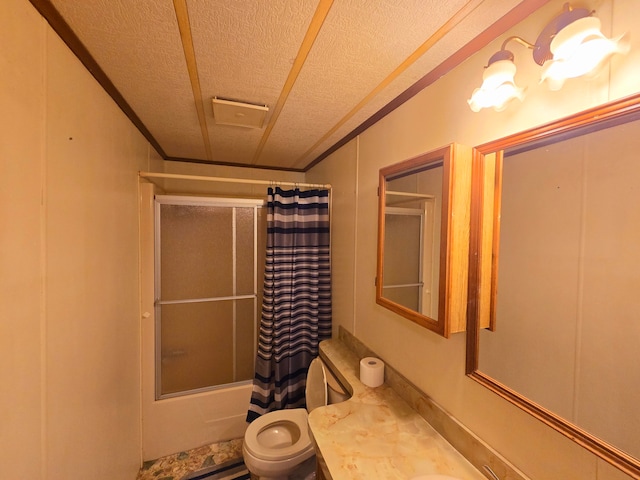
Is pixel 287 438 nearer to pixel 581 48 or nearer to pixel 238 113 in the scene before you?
pixel 238 113

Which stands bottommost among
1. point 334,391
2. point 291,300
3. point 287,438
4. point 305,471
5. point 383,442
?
point 305,471

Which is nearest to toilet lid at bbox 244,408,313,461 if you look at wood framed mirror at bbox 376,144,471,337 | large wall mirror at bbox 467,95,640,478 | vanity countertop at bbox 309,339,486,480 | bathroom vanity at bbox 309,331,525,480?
bathroom vanity at bbox 309,331,525,480

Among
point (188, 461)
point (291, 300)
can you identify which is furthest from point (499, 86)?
point (188, 461)

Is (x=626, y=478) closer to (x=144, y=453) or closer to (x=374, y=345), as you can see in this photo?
(x=374, y=345)

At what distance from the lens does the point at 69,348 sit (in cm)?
89

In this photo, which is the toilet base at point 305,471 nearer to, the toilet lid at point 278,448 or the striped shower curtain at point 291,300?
the toilet lid at point 278,448

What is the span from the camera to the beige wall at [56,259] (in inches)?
25.3

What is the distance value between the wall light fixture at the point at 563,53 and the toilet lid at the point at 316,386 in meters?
1.66

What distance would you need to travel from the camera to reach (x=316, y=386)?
5.52 feet

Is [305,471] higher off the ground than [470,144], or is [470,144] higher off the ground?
[470,144]

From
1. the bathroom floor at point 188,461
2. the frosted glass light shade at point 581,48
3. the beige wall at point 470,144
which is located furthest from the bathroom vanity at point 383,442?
the bathroom floor at point 188,461

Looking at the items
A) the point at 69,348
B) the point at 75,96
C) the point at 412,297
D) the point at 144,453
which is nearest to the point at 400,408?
the point at 412,297

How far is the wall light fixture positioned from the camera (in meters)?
0.54

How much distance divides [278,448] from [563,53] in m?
2.15
